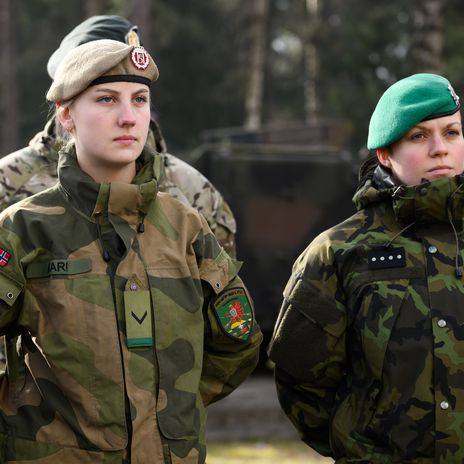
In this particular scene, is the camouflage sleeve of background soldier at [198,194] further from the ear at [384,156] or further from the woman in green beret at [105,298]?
the woman in green beret at [105,298]

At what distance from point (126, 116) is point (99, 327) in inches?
22.4

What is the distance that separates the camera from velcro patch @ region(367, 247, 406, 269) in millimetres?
3361

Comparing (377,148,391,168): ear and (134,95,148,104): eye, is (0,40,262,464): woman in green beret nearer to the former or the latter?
(134,95,148,104): eye

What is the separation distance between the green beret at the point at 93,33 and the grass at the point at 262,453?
3.66m

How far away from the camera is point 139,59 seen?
10.5 ft

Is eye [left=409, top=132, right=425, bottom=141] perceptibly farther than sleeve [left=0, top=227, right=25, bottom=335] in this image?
Yes

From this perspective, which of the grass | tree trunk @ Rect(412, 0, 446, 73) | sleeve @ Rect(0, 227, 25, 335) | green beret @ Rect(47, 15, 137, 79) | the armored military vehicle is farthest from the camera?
tree trunk @ Rect(412, 0, 446, 73)

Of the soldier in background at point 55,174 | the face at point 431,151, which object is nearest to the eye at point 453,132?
the face at point 431,151

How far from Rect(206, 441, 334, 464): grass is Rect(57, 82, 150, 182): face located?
177 inches

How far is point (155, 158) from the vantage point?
3.32 metres


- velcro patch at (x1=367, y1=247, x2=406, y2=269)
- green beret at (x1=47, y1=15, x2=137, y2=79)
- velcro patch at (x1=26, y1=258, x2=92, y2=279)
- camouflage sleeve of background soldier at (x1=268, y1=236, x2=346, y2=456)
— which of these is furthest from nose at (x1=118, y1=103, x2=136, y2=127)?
green beret at (x1=47, y1=15, x2=137, y2=79)

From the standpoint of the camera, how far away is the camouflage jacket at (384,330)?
3252mm

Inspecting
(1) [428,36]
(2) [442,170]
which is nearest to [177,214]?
(2) [442,170]

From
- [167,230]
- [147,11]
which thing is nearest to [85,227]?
[167,230]
